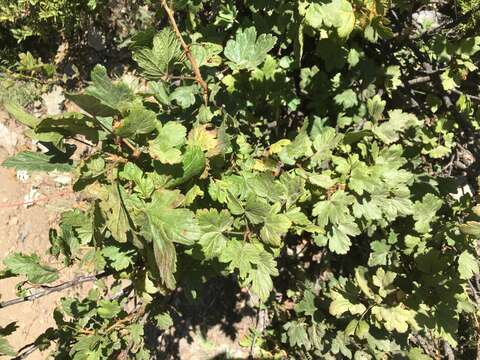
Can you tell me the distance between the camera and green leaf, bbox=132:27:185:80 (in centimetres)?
125

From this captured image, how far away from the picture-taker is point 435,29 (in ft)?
6.46

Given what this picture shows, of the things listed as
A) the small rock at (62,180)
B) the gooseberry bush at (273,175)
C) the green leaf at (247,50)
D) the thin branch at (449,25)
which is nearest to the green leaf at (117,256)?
Result: the gooseberry bush at (273,175)

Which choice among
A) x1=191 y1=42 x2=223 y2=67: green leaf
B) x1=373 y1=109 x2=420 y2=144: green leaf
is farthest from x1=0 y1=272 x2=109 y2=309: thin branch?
x1=373 y1=109 x2=420 y2=144: green leaf

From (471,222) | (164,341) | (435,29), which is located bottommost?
(164,341)

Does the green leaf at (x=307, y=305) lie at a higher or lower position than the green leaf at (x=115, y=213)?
lower

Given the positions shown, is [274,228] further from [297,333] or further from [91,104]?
[297,333]

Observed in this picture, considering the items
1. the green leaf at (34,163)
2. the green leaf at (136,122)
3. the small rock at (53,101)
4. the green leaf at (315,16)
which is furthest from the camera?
the small rock at (53,101)

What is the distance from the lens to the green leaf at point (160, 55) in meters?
1.25

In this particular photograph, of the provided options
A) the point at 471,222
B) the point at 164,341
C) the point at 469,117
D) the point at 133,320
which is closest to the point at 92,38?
the point at 164,341

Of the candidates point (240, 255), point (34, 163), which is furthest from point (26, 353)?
point (240, 255)

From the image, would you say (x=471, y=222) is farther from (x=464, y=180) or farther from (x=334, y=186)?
(x=464, y=180)

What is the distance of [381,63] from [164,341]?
2.58 m

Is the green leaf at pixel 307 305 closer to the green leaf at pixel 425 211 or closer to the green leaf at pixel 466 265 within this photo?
the green leaf at pixel 425 211

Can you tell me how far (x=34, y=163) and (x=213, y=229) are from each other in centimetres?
59
